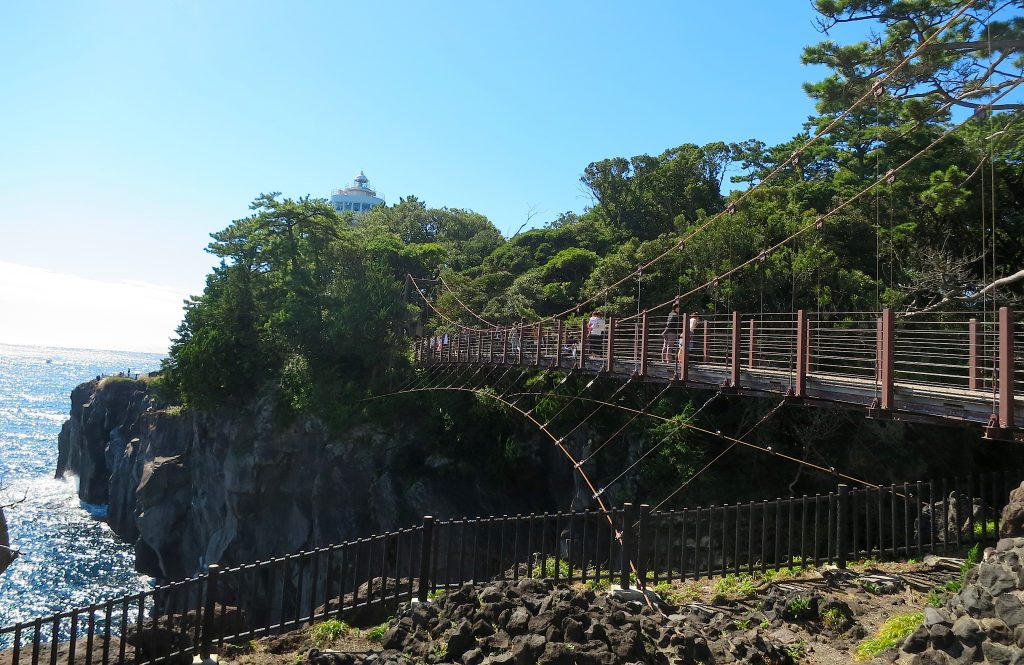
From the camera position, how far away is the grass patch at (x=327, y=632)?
701 cm

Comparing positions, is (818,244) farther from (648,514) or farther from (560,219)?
(560,219)

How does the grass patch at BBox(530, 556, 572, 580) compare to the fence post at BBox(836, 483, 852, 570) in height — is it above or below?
below

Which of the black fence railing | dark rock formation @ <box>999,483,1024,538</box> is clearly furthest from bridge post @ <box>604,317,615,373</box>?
dark rock formation @ <box>999,483,1024,538</box>

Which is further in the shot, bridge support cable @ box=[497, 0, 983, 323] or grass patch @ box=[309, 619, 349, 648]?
bridge support cable @ box=[497, 0, 983, 323]

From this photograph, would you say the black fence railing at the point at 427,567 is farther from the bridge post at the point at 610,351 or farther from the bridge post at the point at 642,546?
the bridge post at the point at 610,351

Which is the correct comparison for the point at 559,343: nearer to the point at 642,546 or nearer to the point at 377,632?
the point at 642,546

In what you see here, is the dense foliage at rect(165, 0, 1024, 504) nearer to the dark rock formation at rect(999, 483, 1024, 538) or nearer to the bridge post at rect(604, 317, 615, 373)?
the bridge post at rect(604, 317, 615, 373)

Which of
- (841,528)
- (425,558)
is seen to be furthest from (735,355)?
(425,558)

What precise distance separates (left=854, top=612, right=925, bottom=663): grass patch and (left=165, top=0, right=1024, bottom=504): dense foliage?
5.00 m

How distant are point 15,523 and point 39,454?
28634 mm

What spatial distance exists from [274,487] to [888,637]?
1010 inches

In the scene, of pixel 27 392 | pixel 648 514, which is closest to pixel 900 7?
pixel 648 514

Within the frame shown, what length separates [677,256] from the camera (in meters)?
19.6

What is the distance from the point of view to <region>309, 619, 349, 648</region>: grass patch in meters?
7.01
